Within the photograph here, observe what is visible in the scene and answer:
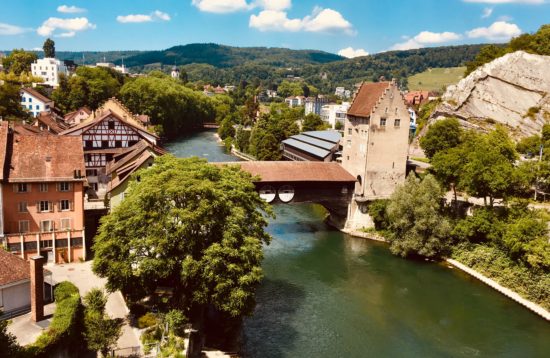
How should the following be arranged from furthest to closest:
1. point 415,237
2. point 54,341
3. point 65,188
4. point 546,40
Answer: point 546,40 → point 415,237 → point 65,188 → point 54,341

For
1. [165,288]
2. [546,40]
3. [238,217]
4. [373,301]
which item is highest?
[546,40]

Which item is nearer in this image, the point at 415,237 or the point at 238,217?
the point at 238,217

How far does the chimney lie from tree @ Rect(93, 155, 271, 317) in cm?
288

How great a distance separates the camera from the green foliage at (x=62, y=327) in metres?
18.8

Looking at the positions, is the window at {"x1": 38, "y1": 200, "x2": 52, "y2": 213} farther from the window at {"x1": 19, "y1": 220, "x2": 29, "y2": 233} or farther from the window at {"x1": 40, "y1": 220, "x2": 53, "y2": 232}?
the window at {"x1": 19, "y1": 220, "x2": 29, "y2": 233}

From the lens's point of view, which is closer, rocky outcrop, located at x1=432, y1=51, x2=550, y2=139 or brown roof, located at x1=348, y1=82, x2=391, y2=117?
brown roof, located at x1=348, y1=82, x2=391, y2=117

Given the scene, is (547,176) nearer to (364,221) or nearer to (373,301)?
(364,221)

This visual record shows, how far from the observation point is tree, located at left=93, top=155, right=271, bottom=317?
23.1 meters

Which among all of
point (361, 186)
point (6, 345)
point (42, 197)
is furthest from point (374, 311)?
point (42, 197)

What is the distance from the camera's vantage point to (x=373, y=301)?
1297 inches

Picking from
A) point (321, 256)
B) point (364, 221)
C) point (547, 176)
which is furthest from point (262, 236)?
point (547, 176)

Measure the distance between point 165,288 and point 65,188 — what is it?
11.5 m

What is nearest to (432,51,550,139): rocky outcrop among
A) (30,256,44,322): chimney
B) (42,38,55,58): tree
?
(30,256,44,322): chimney

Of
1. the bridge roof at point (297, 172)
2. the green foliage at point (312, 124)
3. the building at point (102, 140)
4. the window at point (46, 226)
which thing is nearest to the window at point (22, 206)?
the window at point (46, 226)
